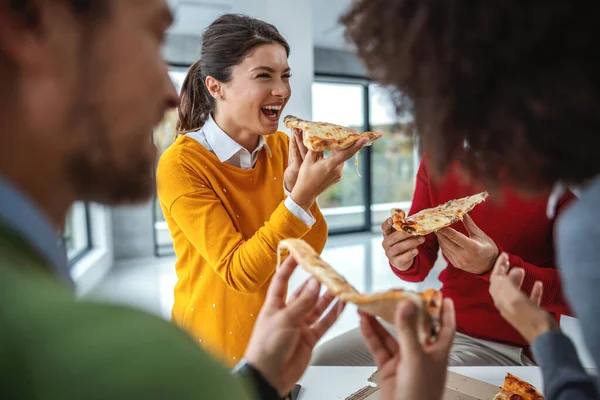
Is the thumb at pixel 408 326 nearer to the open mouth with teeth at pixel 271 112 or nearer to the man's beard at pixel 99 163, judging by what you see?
the man's beard at pixel 99 163

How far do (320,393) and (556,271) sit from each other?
895 mm

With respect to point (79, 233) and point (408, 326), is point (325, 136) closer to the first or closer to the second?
Answer: point (408, 326)

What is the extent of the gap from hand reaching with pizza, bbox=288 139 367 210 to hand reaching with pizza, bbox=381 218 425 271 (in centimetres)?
25

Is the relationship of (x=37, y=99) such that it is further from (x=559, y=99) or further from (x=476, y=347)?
(x=476, y=347)

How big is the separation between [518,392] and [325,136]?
39.5 inches

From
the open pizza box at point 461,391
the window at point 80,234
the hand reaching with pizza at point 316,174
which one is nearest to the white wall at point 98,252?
the window at point 80,234

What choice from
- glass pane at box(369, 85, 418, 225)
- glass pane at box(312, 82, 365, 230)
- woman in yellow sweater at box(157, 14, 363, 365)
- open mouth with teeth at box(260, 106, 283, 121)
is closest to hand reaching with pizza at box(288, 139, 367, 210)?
woman in yellow sweater at box(157, 14, 363, 365)

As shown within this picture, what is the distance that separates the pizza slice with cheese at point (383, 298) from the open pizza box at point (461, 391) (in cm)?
38

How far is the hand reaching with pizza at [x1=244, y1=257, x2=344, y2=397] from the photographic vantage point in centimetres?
78

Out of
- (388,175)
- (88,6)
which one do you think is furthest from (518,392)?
(388,175)

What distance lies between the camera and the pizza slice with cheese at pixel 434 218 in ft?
4.63

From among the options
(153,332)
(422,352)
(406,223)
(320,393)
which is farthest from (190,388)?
(406,223)

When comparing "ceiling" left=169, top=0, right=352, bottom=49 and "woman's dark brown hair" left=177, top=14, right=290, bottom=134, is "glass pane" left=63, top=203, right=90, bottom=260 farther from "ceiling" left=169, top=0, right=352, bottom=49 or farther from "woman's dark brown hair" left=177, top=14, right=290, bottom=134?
"woman's dark brown hair" left=177, top=14, right=290, bottom=134

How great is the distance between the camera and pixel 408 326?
0.71m
